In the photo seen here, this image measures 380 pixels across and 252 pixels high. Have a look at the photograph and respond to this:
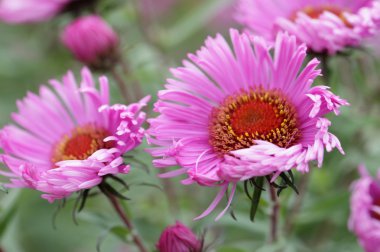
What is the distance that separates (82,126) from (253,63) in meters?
0.35

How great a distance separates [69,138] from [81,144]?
69mm

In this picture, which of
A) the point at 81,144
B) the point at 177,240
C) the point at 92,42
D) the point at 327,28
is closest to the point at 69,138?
the point at 81,144

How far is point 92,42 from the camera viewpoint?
126cm

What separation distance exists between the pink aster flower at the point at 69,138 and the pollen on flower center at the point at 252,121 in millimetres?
153

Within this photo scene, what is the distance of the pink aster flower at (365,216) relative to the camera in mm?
917

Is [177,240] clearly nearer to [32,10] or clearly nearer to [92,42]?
[92,42]

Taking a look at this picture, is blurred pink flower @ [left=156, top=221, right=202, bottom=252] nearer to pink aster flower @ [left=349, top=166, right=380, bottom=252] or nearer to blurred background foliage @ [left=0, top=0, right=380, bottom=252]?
blurred background foliage @ [left=0, top=0, right=380, bottom=252]

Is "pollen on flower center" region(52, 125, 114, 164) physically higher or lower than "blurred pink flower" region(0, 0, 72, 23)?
lower

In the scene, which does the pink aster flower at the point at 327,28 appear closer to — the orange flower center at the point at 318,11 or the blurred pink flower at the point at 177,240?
the orange flower center at the point at 318,11

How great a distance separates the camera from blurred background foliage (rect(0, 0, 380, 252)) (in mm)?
1143

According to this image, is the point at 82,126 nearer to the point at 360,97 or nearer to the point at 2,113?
the point at 360,97

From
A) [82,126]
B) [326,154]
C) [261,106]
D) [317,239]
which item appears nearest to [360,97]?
[326,154]

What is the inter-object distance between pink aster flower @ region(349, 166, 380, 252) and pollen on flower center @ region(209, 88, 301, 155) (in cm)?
15

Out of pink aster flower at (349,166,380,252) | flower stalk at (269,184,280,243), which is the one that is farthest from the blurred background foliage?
pink aster flower at (349,166,380,252)
